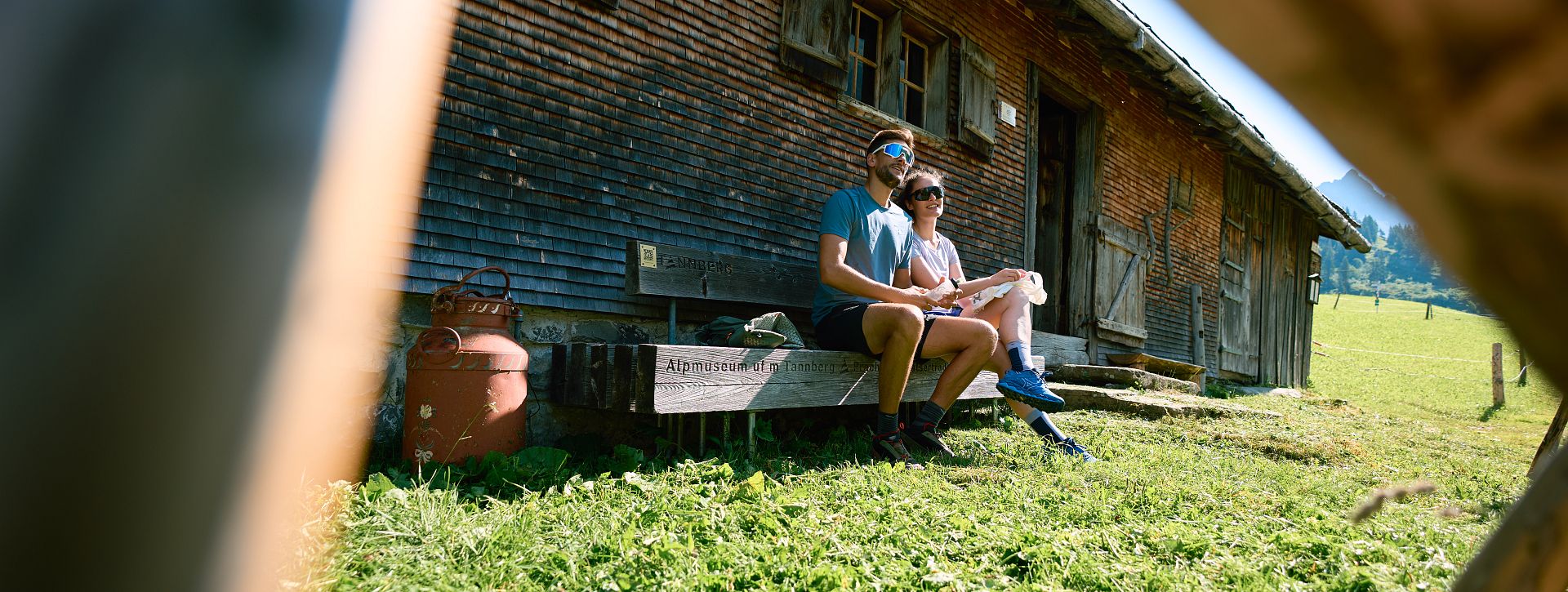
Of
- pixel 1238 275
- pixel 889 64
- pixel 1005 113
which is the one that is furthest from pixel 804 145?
pixel 1238 275

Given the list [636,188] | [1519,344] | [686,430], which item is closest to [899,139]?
[636,188]

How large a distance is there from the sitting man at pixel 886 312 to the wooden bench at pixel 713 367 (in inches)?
8.6

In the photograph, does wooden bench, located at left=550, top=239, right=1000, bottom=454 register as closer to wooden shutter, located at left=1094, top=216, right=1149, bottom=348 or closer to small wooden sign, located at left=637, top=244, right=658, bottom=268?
small wooden sign, located at left=637, top=244, right=658, bottom=268

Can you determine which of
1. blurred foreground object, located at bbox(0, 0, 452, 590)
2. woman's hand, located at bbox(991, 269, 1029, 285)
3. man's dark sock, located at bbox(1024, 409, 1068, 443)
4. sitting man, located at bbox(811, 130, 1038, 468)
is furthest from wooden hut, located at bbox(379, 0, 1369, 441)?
blurred foreground object, located at bbox(0, 0, 452, 590)

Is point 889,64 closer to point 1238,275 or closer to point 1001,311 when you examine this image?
point 1001,311

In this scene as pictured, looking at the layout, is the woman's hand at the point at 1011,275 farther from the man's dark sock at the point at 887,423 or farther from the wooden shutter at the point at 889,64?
the wooden shutter at the point at 889,64


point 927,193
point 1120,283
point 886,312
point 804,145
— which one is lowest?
point 886,312

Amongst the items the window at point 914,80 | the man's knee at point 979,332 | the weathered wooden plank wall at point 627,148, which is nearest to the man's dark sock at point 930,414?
the man's knee at point 979,332

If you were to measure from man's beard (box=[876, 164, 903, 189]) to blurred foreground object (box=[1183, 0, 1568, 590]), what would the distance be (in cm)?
412

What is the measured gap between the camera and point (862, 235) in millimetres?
4285

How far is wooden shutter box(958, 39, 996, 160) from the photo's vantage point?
21.9ft

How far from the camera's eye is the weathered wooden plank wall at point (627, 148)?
3.80 meters

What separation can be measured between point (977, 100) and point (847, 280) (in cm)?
339

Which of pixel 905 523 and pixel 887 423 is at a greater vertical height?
pixel 887 423
